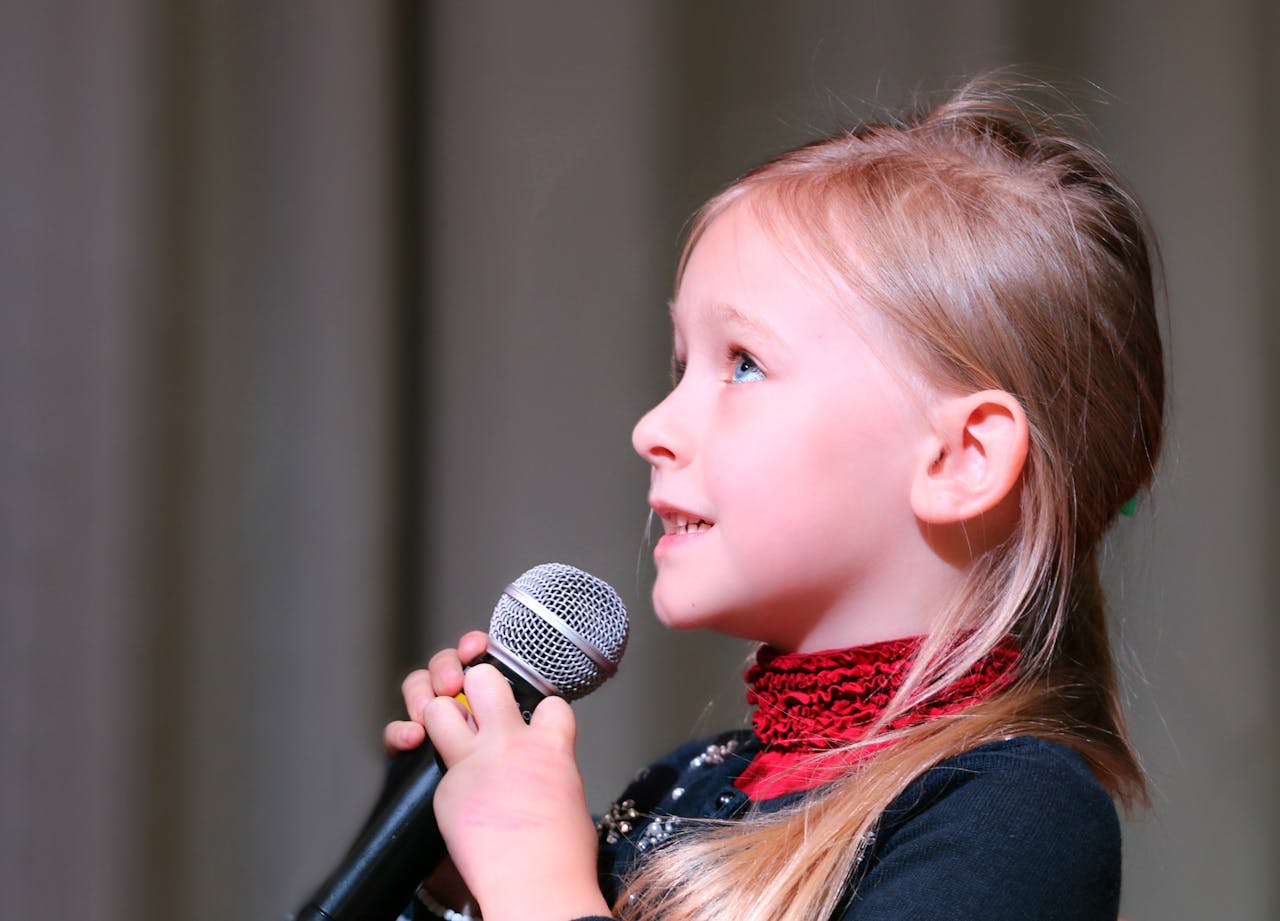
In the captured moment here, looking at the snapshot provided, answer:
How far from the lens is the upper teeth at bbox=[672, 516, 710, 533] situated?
0.72 metres

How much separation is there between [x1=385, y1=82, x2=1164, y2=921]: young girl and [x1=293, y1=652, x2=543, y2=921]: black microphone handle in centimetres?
2

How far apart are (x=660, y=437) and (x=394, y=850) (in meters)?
→ 0.27

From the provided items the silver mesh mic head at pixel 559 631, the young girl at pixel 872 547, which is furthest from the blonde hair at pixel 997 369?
the silver mesh mic head at pixel 559 631

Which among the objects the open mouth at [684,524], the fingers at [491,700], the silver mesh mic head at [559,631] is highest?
the open mouth at [684,524]

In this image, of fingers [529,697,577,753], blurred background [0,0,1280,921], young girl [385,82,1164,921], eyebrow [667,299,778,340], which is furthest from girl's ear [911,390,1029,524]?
blurred background [0,0,1280,921]

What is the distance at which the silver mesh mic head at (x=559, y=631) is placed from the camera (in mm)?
668

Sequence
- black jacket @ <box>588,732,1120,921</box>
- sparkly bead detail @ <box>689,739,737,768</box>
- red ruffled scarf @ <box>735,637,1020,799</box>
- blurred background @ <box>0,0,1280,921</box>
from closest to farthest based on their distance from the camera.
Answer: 1. black jacket @ <box>588,732,1120,921</box>
2. red ruffled scarf @ <box>735,637,1020,799</box>
3. sparkly bead detail @ <box>689,739,737,768</box>
4. blurred background @ <box>0,0,1280,921</box>

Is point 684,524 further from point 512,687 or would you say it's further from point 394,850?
point 394,850

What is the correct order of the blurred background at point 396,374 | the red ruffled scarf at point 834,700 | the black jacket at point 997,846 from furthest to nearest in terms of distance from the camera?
1. the blurred background at point 396,374
2. the red ruffled scarf at point 834,700
3. the black jacket at point 997,846

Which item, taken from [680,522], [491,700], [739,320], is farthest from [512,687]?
[739,320]

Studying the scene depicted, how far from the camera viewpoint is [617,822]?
789mm

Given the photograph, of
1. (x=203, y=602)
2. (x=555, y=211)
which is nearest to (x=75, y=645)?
(x=203, y=602)

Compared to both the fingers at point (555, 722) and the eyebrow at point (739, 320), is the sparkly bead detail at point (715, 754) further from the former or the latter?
the eyebrow at point (739, 320)

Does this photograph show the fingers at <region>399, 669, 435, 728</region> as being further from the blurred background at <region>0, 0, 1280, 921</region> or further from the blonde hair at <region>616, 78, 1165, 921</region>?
the blurred background at <region>0, 0, 1280, 921</region>
